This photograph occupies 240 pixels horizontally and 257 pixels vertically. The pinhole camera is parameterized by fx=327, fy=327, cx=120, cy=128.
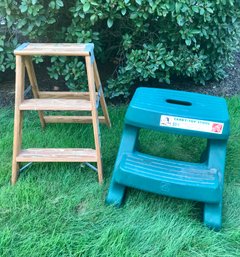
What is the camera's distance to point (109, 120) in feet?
9.92

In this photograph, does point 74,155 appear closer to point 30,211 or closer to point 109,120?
point 30,211

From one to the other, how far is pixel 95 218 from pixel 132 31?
204 cm

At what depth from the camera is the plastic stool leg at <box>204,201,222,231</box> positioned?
6.31ft

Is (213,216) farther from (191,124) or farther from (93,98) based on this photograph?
(93,98)

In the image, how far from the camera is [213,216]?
193cm

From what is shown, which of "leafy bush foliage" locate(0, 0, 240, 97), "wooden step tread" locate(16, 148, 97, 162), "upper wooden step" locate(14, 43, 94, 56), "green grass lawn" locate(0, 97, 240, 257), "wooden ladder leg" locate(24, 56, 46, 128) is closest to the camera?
"green grass lawn" locate(0, 97, 240, 257)

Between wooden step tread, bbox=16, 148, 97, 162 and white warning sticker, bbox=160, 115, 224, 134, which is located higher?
white warning sticker, bbox=160, 115, 224, 134

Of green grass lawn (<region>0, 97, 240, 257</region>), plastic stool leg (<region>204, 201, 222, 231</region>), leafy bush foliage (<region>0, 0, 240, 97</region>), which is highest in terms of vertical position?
leafy bush foliage (<region>0, 0, 240, 97</region>)

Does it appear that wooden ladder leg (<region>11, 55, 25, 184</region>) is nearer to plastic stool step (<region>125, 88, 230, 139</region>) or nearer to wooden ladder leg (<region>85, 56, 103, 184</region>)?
wooden ladder leg (<region>85, 56, 103, 184</region>)

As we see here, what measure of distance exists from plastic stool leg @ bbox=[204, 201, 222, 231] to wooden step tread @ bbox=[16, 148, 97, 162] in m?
0.80

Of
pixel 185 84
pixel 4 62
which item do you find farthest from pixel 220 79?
pixel 4 62

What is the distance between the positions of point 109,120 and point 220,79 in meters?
1.91

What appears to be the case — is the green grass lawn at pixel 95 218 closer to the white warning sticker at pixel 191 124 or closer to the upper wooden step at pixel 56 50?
the white warning sticker at pixel 191 124

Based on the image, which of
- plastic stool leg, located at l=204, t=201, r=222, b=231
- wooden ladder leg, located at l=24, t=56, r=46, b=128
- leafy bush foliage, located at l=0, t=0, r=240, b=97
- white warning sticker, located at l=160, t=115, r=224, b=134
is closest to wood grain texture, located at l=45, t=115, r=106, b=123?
wooden ladder leg, located at l=24, t=56, r=46, b=128
